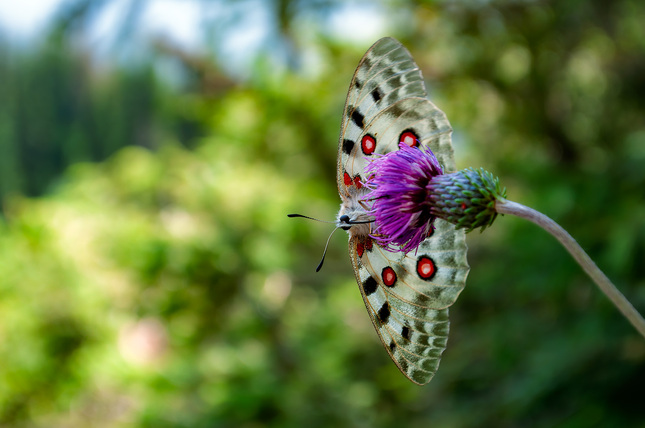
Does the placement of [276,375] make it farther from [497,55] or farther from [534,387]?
[497,55]

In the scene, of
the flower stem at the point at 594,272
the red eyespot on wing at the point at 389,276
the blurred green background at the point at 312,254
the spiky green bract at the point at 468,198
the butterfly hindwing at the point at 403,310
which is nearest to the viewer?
the flower stem at the point at 594,272

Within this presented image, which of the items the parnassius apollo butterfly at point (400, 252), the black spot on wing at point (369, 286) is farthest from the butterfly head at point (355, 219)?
the black spot on wing at point (369, 286)

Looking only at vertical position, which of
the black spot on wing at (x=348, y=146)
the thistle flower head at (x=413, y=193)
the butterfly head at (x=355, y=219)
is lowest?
the thistle flower head at (x=413, y=193)

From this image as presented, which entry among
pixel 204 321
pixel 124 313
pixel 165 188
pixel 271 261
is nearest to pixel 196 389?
pixel 204 321

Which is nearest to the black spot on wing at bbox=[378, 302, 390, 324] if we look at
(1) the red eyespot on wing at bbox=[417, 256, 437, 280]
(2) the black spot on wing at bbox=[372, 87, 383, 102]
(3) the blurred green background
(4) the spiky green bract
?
(1) the red eyespot on wing at bbox=[417, 256, 437, 280]

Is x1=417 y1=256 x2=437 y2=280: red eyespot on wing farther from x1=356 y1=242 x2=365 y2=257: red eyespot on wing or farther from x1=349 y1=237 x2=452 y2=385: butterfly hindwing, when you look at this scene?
x1=356 y1=242 x2=365 y2=257: red eyespot on wing

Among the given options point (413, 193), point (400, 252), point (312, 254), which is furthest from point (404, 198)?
point (312, 254)

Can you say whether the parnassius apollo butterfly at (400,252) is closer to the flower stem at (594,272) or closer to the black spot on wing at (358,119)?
the black spot on wing at (358,119)

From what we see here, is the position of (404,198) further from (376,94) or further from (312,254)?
(312,254)
